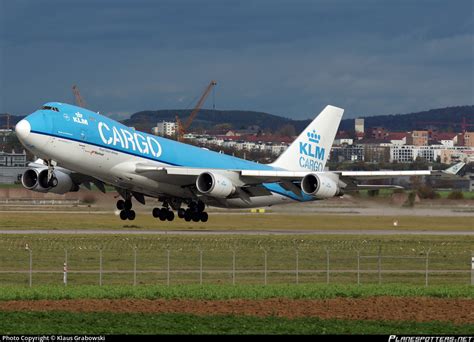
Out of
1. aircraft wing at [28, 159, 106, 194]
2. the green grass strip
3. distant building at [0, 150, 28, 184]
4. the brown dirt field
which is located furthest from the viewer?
distant building at [0, 150, 28, 184]

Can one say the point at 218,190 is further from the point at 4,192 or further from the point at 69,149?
the point at 4,192

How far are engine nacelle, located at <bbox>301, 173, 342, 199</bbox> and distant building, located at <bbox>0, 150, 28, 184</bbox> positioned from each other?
61.0 meters

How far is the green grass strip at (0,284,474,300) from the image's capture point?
41.4 metres

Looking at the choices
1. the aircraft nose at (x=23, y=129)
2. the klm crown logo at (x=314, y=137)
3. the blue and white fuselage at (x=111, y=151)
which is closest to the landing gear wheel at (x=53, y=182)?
the blue and white fuselage at (x=111, y=151)

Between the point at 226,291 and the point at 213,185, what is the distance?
21473 mm

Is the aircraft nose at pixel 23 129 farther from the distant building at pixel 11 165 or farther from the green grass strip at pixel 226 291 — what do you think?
the distant building at pixel 11 165

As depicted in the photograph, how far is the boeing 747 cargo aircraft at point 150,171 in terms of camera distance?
192 feet

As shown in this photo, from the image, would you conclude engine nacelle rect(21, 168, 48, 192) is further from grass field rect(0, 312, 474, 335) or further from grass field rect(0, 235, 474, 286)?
grass field rect(0, 312, 474, 335)

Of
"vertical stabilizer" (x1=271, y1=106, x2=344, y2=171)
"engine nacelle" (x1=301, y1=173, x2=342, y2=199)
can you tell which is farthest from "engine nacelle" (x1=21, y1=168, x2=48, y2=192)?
"vertical stabilizer" (x1=271, y1=106, x2=344, y2=171)

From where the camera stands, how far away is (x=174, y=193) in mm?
66188

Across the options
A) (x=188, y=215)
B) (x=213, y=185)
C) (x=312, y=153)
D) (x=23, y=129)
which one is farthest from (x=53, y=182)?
(x=312, y=153)

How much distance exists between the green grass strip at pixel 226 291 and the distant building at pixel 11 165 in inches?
3079

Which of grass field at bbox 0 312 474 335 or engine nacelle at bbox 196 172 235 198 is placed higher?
engine nacelle at bbox 196 172 235 198

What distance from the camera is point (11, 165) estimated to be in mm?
137625
